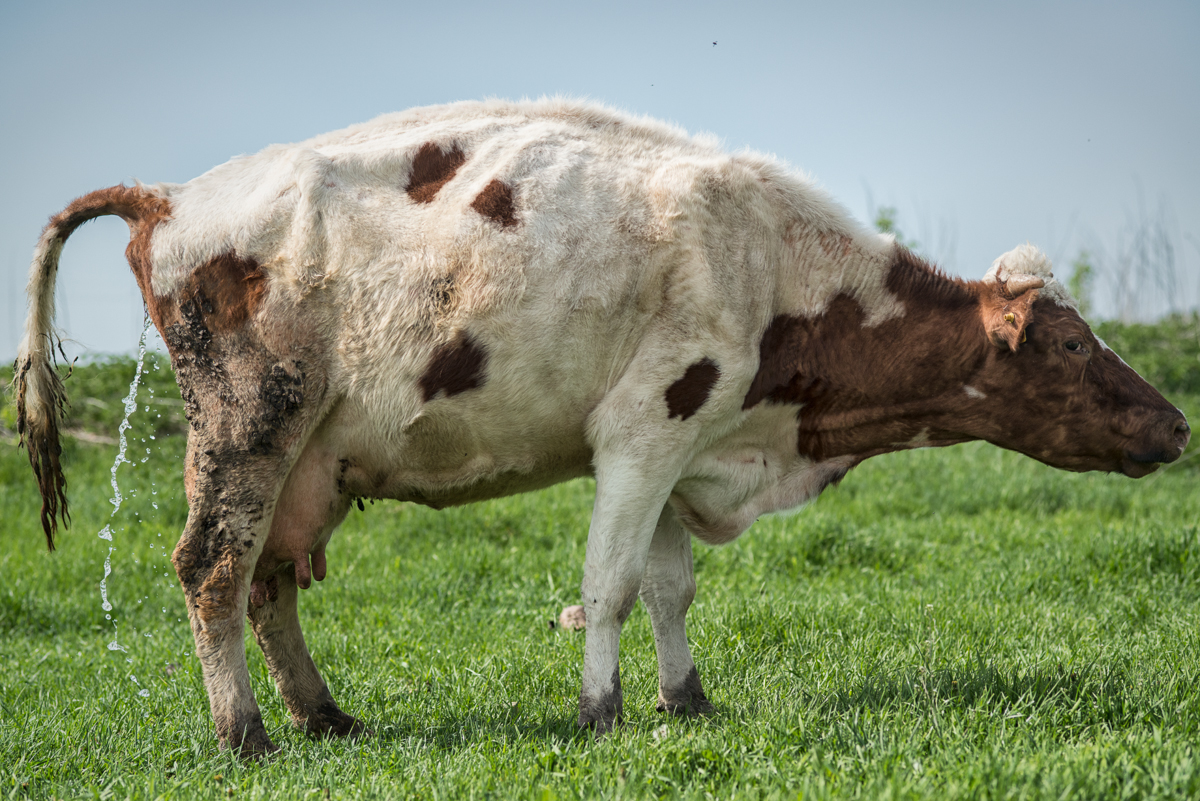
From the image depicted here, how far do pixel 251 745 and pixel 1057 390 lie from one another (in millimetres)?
3737

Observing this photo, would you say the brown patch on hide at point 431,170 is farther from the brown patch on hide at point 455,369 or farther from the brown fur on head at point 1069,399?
the brown fur on head at point 1069,399

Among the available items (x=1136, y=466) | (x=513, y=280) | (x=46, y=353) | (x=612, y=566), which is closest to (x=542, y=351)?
(x=513, y=280)

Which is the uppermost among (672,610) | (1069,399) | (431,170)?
(431,170)

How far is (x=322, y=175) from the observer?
13.1 ft

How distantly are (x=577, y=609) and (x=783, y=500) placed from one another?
192cm

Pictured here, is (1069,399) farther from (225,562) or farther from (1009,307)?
(225,562)

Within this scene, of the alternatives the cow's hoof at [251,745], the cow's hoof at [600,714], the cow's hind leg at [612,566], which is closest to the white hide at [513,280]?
the cow's hind leg at [612,566]

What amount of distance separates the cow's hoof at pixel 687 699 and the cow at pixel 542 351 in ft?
0.03

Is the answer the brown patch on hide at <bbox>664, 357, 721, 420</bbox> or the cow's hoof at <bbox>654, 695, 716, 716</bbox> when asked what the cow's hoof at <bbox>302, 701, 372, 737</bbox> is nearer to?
the cow's hoof at <bbox>654, 695, 716, 716</bbox>

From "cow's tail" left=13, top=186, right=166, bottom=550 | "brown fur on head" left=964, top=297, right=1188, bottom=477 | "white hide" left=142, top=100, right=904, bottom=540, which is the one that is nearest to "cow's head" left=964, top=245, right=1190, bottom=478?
"brown fur on head" left=964, top=297, right=1188, bottom=477

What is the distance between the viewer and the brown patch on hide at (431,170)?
4020 mm

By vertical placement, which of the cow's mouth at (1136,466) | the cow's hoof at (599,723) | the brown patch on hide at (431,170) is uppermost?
the brown patch on hide at (431,170)

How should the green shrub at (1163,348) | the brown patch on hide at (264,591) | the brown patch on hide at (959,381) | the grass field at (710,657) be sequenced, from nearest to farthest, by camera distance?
the grass field at (710,657) < the brown patch on hide at (959,381) < the brown patch on hide at (264,591) < the green shrub at (1163,348)

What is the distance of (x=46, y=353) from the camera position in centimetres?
430
